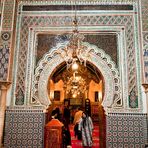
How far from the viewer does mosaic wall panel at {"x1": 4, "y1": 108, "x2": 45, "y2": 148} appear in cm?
496

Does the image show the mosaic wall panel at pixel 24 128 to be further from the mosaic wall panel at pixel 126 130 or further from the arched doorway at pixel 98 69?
the mosaic wall panel at pixel 126 130

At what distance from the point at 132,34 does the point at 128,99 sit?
1.52 m

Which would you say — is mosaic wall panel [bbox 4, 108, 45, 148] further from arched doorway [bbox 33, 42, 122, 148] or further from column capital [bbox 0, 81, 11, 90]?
column capital [bbox 0, 81, 11, 90]

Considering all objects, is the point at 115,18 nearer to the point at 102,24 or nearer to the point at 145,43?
the point at 102,24

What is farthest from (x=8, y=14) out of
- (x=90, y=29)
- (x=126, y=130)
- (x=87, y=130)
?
(x=126, y=130)

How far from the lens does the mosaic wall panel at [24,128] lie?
496 cm

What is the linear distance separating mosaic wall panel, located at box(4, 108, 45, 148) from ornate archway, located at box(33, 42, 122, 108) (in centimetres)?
36

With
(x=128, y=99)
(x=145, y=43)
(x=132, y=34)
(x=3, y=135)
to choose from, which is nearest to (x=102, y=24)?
(x=132, y=34)

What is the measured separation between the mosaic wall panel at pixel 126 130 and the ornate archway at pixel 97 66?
0.34m

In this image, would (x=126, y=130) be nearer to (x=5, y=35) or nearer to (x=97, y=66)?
(x=97, y=66)

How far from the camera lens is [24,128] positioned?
501cm

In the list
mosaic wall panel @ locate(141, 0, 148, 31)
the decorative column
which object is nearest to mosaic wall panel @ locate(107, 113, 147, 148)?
mosaic wall panel @ locate(141, 0, 148, 31)

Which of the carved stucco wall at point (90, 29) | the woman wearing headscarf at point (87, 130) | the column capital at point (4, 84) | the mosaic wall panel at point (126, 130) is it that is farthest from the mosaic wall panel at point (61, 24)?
the woman wearing headscarf at point (87, 130)

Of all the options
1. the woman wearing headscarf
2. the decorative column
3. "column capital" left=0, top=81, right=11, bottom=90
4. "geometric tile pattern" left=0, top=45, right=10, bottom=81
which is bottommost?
the woman wearing headscarf
